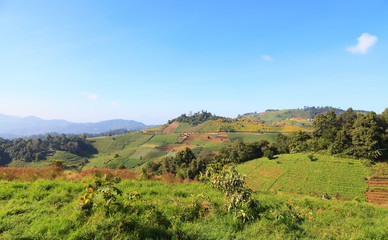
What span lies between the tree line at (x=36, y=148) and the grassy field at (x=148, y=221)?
164247 millimetres

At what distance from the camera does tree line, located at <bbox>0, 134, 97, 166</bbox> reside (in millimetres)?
125312

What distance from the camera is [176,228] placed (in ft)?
19.0

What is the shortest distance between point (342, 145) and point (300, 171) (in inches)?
693

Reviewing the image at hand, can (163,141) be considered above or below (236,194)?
below

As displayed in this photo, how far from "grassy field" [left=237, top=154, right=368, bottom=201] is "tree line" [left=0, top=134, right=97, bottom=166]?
160849mm

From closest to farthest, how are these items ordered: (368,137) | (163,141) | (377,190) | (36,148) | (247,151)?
(377,190), (368,137), (247,151), (36,148), (163,141)

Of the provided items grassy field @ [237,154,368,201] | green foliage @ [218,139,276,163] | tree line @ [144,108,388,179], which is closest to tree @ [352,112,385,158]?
tree line @ [144,108,388,179]

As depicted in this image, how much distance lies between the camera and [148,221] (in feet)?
18.7

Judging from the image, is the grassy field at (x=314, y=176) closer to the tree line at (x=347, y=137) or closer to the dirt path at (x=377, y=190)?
the dirt path at (x=377, y=190)

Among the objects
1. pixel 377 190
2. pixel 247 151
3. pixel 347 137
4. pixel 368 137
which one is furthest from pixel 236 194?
pixel 247 151

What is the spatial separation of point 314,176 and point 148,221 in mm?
46179

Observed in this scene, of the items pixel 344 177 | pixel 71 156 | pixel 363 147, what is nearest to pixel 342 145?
pixel 363 147

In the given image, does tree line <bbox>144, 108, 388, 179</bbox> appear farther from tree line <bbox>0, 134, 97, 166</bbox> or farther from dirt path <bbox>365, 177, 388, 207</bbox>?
tree line <bbox>0, 134, 97, 166</bbox>

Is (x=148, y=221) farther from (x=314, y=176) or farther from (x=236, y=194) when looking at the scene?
(x=314, y=176)
